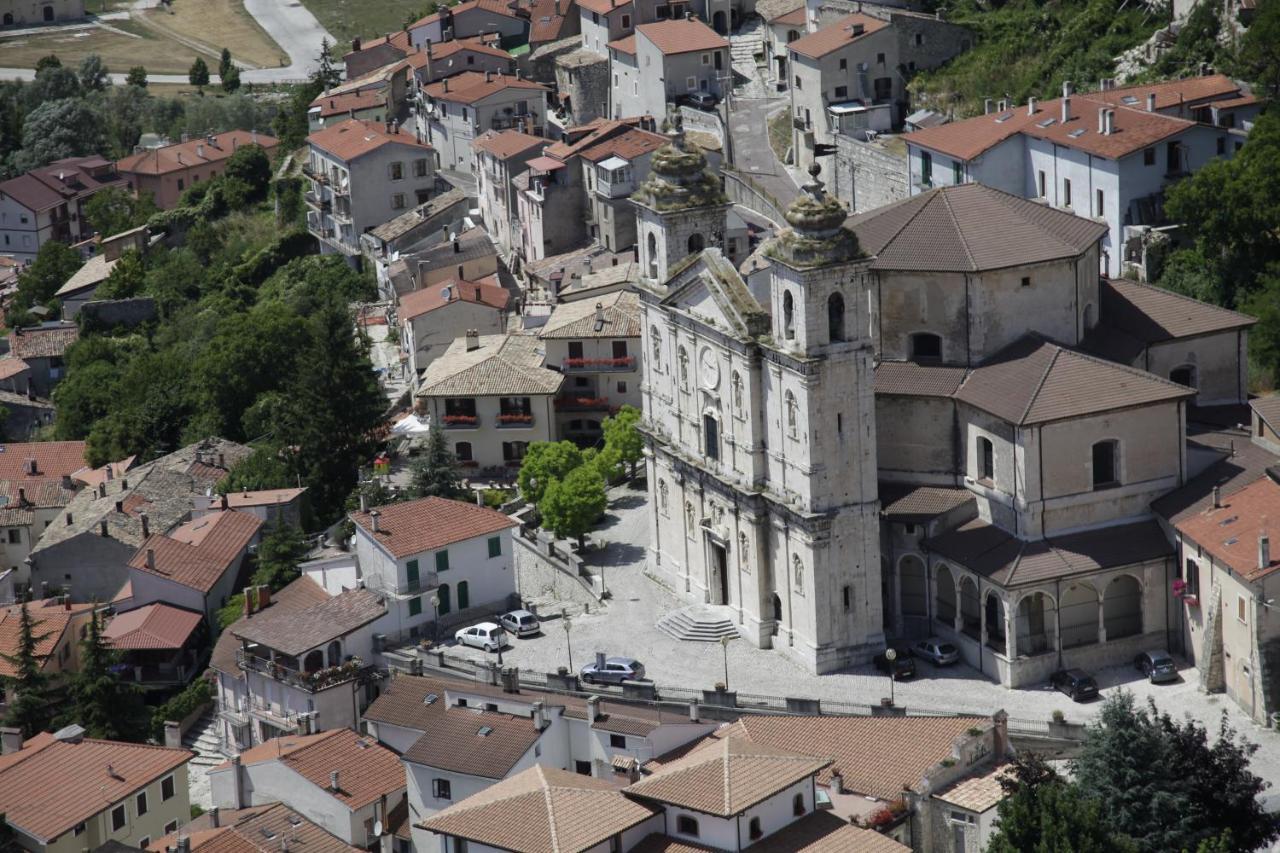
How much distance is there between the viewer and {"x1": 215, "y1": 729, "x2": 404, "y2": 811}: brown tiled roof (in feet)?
205

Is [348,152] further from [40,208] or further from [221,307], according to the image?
[40,208]

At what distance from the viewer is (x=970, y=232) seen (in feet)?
223

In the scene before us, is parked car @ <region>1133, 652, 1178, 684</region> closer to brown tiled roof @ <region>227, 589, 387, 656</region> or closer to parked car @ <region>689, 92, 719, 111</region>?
brown tiled roof @ <region>227, 589, 387, 656</region>

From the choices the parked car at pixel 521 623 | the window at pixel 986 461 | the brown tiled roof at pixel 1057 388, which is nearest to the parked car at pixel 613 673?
the parked car at pixel 521 623

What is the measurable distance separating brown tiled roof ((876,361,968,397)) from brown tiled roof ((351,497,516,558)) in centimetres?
1265

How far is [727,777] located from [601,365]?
30717 millimetres

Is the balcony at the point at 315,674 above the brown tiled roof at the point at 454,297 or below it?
below

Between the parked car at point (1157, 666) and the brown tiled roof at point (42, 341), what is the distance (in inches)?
2662

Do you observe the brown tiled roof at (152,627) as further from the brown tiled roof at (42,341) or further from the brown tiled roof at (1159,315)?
the brown tiled roof at (42,341)

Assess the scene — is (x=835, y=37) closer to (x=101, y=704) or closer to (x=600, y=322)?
(x=600, y=322)

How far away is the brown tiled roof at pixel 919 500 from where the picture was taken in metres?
66.6

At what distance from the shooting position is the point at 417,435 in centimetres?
8675

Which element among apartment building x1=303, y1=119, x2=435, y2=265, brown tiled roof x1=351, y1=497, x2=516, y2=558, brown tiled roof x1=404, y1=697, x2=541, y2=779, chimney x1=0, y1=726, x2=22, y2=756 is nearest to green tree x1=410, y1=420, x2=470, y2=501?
brown tiled roof x1=351, y1=497, x2=516, y2=558

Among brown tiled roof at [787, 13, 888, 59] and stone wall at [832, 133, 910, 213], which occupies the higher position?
brown tiled roof at [787, 13, 888, 59]
